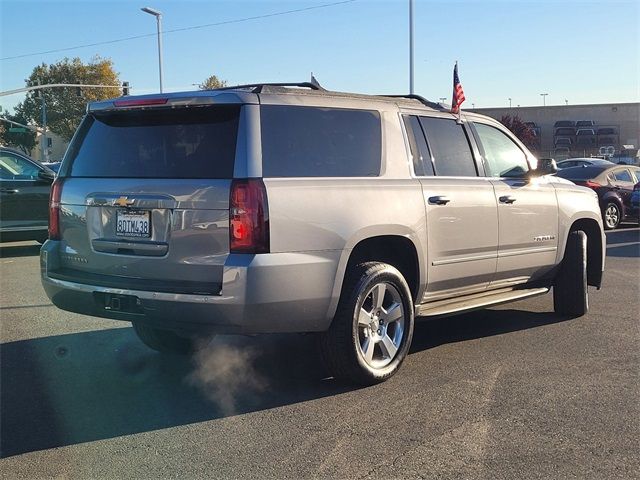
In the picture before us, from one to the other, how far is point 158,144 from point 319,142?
1.07 m

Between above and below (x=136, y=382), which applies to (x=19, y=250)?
above

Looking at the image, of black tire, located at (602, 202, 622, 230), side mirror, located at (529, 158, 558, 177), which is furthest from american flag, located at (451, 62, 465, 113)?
black tire, located at (602, 202, 622, 230)

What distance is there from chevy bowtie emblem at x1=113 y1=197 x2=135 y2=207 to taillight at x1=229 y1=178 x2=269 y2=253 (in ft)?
2.44

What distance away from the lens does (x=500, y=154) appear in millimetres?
6281

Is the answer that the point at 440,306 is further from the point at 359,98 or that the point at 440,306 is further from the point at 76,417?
the point at 76,417

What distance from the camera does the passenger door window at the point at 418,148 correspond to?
5293mm

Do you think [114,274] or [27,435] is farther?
[114,274]

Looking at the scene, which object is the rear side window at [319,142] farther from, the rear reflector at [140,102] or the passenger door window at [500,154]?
the passenger door window at [500,154]

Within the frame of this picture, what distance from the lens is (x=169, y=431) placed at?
13.1ft

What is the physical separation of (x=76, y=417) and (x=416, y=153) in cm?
306

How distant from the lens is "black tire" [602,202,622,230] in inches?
633

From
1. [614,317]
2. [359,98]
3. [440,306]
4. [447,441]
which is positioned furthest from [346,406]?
[614,317]

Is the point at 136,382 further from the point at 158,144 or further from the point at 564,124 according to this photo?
the point at 564,124

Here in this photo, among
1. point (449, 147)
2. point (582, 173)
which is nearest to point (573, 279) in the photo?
point (449, 147)
